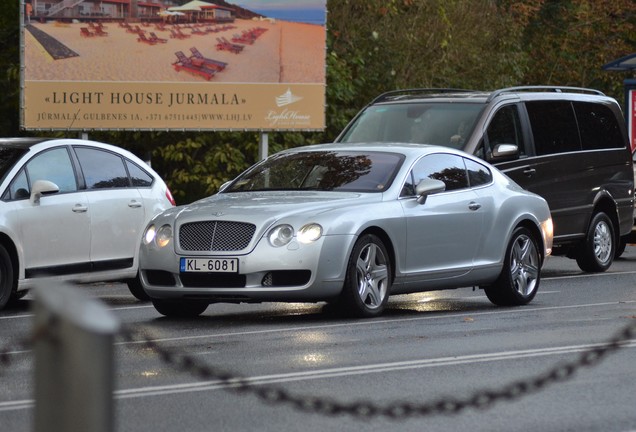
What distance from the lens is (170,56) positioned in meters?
24.4

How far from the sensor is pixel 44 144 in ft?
46.8

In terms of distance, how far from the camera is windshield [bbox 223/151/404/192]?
13172 mm

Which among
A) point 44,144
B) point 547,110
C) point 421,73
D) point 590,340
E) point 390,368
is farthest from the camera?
point 421,73

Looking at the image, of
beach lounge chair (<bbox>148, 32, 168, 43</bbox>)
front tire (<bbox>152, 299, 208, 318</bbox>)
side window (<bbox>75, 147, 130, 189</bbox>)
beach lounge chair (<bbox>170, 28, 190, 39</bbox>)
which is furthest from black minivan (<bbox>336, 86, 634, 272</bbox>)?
beach lounge chair (<bbox>148, 32, 168, 43</bbox>)

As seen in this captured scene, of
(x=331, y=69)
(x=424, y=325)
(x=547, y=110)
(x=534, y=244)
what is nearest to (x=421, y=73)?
(x=331, y=69)

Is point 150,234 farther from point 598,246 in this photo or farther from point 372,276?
point 598,246

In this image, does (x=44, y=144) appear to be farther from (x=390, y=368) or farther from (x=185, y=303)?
(x=390, y=368)

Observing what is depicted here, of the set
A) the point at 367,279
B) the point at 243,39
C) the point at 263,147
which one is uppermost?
the point at 243,39

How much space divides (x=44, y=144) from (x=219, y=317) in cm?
256

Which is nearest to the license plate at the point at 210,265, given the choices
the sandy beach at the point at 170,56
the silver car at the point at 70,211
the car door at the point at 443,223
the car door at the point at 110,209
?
the car door at the point at 443,223

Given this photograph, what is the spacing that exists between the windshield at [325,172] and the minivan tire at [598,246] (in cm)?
571

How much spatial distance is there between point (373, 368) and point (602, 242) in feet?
33.2

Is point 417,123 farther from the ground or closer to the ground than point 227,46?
closer to the ground

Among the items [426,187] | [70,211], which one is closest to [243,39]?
[70,211]
